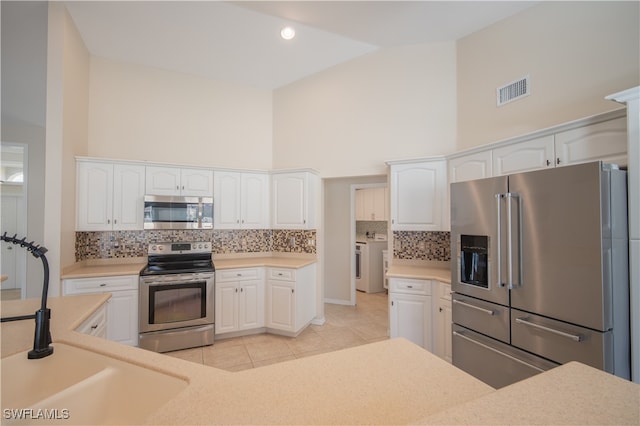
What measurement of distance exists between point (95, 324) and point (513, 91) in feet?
13.9

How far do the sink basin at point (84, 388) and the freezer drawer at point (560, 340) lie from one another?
2.14 m

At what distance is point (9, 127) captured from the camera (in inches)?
155

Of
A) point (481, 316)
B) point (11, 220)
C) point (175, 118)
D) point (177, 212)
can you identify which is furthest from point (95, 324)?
point (11, 220)

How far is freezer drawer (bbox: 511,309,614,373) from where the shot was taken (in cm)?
158

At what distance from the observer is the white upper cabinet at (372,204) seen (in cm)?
602

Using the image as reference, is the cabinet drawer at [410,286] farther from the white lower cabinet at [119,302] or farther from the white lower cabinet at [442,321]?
the white lower cabinet at [119,302]

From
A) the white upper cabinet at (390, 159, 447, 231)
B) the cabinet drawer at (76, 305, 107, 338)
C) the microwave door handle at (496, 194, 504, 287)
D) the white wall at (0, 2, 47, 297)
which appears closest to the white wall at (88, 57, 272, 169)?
the white wall at (0, 2, 47, 297)

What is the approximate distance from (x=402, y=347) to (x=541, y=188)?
155cm

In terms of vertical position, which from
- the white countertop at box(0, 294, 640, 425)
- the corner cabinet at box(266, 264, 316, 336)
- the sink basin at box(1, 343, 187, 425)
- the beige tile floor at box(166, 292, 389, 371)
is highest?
the white countertop at box(0, 294, 640, 425)

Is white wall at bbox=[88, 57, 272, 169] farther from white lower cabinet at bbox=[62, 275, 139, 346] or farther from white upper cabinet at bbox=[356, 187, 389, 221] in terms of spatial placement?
white upper cabinet at bbox=[356, 187, 389, 221]

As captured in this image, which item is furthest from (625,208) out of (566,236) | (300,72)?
(300,72)

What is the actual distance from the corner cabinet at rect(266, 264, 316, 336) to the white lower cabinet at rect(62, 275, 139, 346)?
153 centimetres

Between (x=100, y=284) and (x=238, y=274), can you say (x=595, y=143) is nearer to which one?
(x=238, y=274)

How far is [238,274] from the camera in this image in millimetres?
3621
